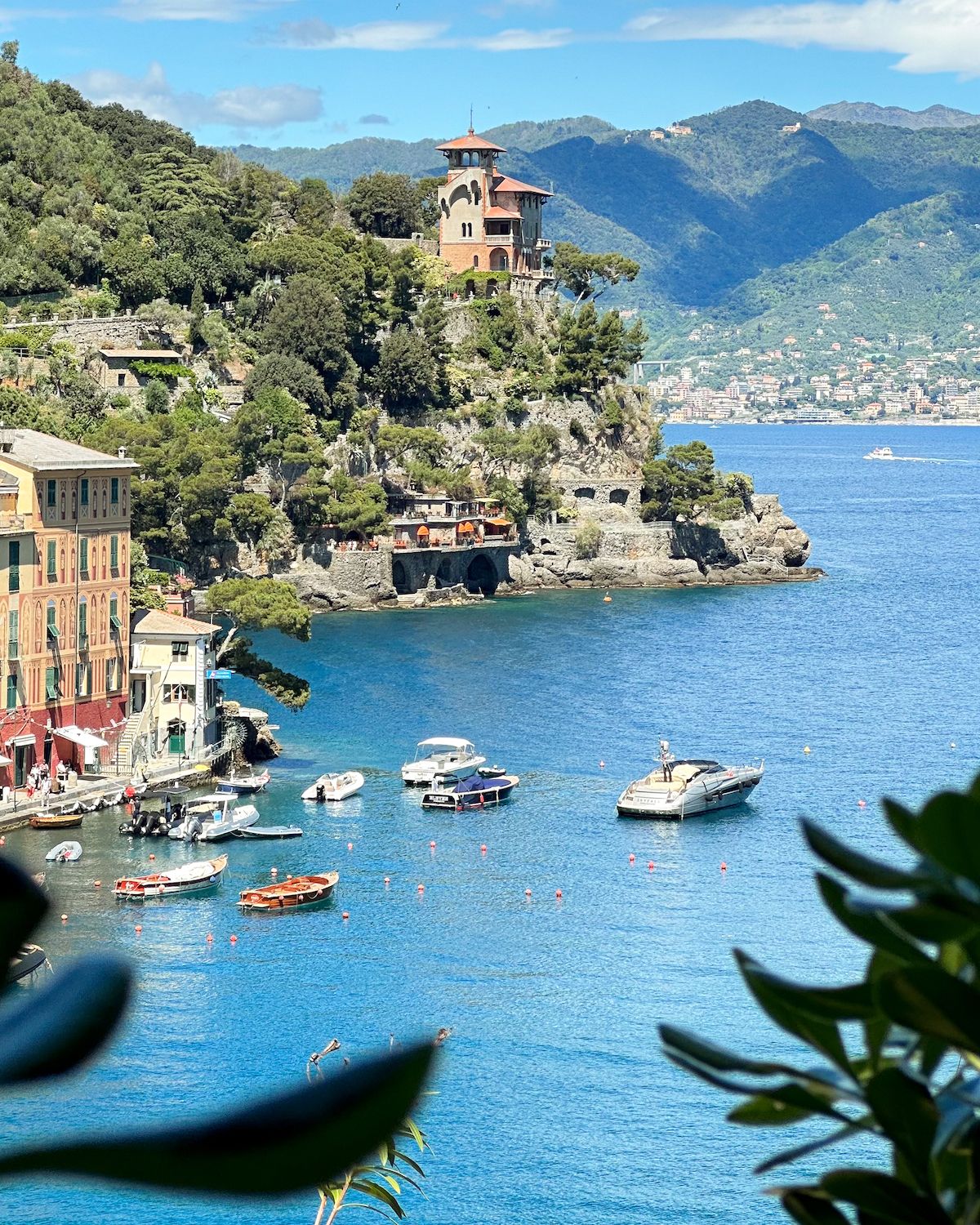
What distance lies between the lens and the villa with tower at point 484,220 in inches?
3452

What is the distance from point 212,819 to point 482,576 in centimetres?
4099

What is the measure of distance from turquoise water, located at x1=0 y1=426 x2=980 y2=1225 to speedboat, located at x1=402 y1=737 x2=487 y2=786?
604 mm

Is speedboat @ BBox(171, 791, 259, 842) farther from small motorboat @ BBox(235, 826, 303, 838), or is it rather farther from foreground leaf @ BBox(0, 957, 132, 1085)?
foreground leaf @ BBox(0, 957, 132, 1085)

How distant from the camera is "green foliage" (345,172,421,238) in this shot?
88.6 metres

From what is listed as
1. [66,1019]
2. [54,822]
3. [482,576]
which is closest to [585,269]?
[482,576]

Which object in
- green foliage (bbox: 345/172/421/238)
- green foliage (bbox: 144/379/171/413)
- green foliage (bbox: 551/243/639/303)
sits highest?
green foliage (bbox: 345/172/421/238)

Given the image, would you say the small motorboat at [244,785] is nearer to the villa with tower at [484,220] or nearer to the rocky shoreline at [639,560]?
the rocky shoreline at [639,560]

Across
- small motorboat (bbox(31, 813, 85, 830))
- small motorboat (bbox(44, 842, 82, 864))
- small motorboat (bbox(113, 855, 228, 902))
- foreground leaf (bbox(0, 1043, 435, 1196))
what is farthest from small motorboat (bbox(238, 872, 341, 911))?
foreground leaf (bbox(0, 1043, 435, 1196))

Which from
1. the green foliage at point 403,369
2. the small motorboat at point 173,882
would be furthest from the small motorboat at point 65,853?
the green foliage at point 403,369

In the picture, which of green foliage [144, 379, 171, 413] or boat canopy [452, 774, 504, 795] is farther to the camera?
green foliage [144, 379, 171, 413]

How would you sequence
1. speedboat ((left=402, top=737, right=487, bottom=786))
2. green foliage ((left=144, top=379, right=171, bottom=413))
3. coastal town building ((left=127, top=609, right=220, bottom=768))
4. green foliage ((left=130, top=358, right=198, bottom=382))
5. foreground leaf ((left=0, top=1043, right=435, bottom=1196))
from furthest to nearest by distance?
green foliage ((left=130, top=358, right=198, bottom=382))
green foliage ((left=144, top=379, right=171, bottom=413))
coastal town building ((left=127, top=609, right=220, bottom=768))
speedboat ((left=402, top=737, right=487, bottom=786))
foreground leaf ((left=0, top=1043, right=435, bottom=1196))

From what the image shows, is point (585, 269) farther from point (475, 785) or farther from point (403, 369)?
point (475, 785)

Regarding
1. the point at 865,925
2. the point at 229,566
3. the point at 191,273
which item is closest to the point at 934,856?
the point at 865,925

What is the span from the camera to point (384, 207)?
3484 inches
